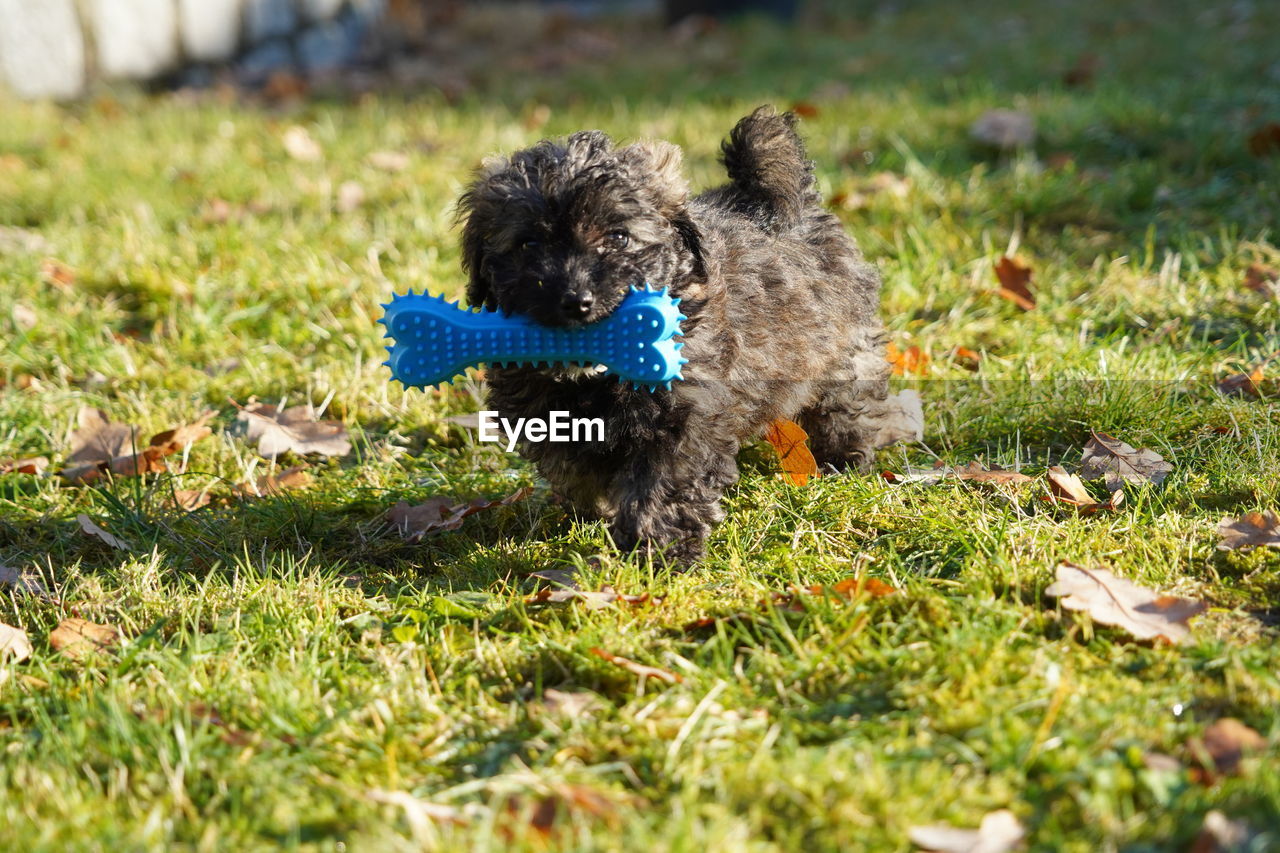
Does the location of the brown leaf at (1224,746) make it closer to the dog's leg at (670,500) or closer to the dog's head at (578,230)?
the dog's leg at (670,500)

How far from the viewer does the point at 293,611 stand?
9.59ft

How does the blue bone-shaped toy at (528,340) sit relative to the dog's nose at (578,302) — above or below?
below

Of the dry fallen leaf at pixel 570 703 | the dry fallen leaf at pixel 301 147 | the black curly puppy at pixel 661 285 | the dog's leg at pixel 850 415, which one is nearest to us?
the dry fallen leaf at pixel 570 703

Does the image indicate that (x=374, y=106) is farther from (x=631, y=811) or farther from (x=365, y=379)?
(x=631, y=811)

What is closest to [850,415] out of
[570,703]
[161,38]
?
[570,703]

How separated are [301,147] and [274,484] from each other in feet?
12.4

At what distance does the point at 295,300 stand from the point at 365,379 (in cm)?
81

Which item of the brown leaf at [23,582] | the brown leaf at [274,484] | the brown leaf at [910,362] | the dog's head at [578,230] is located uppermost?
the dog's head at [578,230]

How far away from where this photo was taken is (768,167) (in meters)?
3.61

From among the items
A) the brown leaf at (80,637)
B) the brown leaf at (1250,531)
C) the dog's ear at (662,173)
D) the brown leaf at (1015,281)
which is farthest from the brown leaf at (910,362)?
the brown leaf at (80,637)

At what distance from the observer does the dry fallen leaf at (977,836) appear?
2.06 m

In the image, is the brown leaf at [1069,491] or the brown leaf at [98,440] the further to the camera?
the brown leaf at [98,440]

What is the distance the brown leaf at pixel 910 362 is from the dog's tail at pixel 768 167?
33.4 inches

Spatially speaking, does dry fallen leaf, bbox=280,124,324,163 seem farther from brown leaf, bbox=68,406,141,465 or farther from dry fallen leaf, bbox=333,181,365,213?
brown leaf, bbox=68,406,141,465
